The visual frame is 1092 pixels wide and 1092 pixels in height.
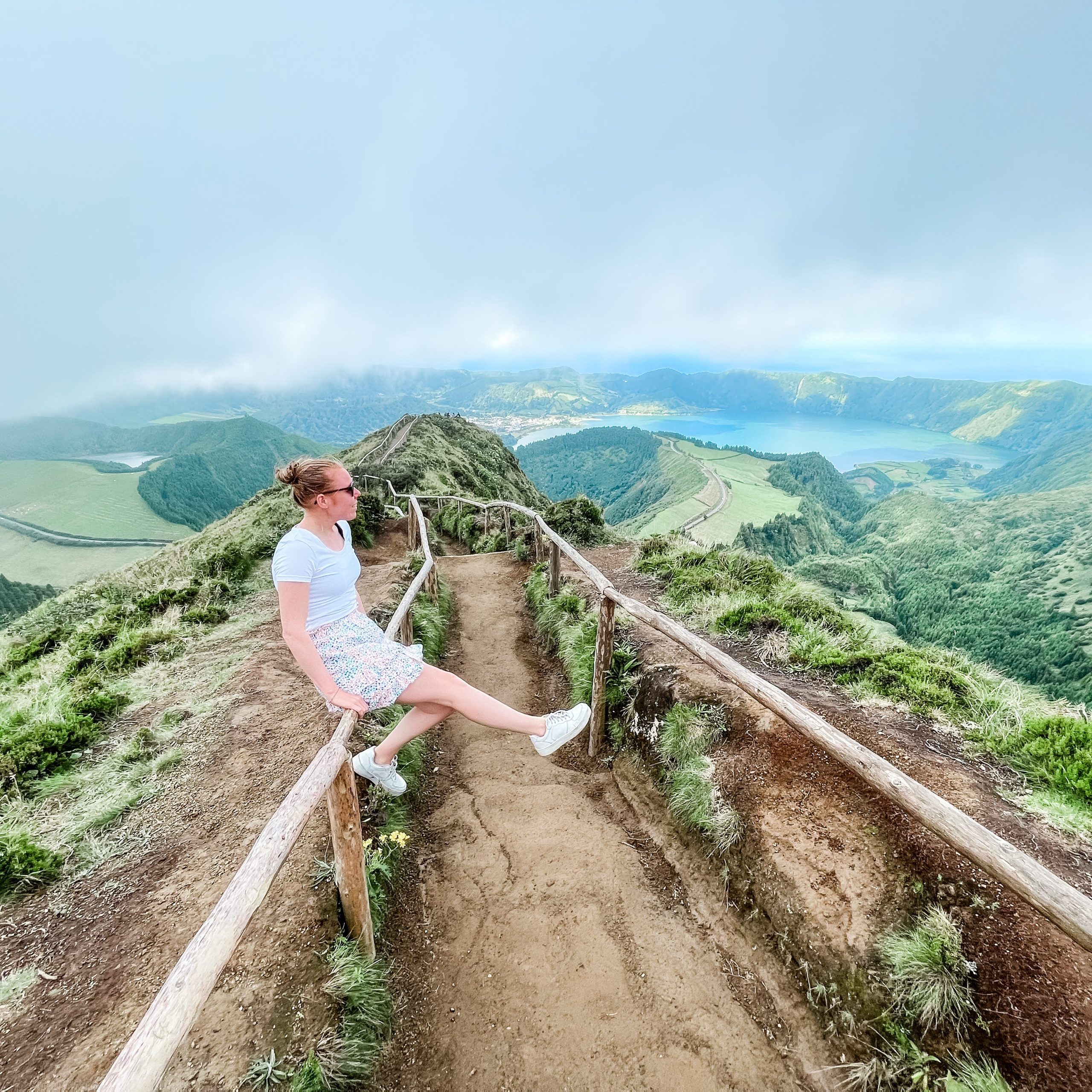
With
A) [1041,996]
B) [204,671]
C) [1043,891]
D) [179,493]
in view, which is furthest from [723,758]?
[179,493]

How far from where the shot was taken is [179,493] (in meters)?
137

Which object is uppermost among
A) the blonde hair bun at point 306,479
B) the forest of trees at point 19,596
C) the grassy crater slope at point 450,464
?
the blonde hair bun at point 306,479

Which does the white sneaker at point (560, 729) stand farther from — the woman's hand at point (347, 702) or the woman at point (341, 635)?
the woman's hand at point (347, 702)

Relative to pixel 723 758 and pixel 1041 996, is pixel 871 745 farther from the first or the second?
pixel 1041 996

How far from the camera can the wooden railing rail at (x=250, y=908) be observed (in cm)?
153

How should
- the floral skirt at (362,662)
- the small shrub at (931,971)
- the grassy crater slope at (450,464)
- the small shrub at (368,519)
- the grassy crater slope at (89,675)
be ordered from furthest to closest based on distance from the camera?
the grassy crater slope at (450,464) → the small shrub at (368,519) → the grassy crater slope at (89,675) → the floral skirt at (362,662) → the small shrub at (931,971)

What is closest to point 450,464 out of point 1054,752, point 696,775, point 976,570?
point 696,775

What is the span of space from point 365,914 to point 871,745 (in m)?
4.43

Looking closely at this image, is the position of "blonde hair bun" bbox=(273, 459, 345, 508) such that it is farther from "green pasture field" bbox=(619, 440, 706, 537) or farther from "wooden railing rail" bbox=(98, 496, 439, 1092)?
"green pasture field" bbox=(619, 440, 706, 537)

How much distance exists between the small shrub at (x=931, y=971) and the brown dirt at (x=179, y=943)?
342cm

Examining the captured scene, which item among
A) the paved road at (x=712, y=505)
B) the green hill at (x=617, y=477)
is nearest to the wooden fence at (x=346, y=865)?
the paved road at (x=712, y=505)

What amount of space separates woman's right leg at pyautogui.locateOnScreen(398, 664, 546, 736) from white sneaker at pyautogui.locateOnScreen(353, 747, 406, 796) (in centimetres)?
85

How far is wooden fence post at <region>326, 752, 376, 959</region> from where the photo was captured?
304 centimetres

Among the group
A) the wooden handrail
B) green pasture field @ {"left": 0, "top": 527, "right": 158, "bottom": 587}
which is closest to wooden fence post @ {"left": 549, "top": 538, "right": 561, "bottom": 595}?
the wooden handrail
